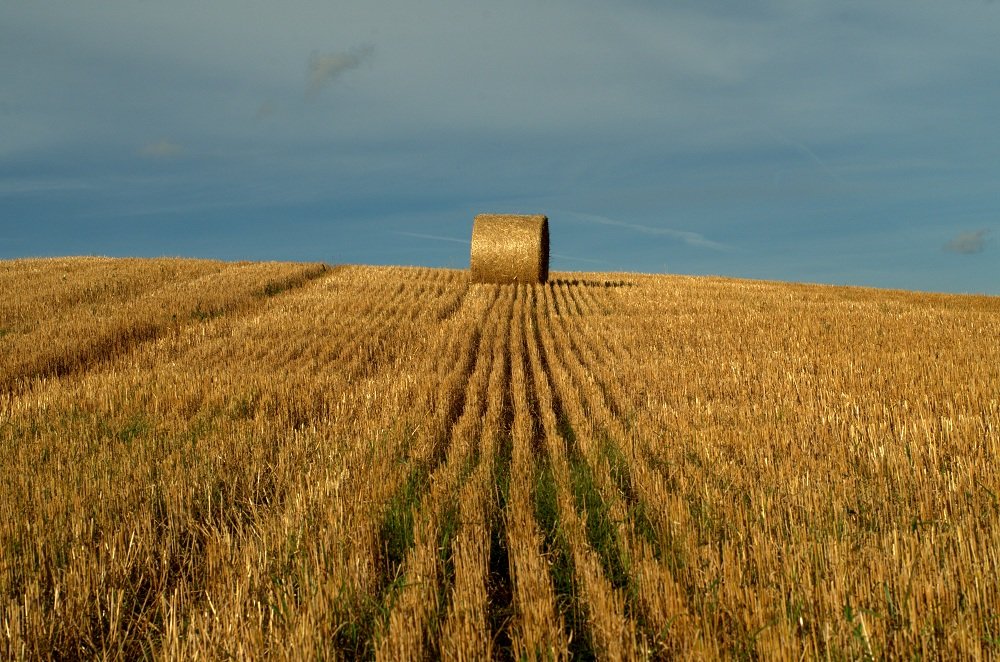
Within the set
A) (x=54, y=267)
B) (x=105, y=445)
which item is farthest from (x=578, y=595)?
(x=54, y=267)

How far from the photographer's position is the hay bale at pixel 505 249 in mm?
24359

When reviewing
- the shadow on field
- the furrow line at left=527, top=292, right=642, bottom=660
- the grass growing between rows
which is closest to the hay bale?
the shadow on field

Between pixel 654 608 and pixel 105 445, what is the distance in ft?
17.8

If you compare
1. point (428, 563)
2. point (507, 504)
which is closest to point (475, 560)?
point (428, 563)

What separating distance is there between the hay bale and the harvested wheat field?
40.9ft

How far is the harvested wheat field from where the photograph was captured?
10.4ft

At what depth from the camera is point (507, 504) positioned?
4.83 meters

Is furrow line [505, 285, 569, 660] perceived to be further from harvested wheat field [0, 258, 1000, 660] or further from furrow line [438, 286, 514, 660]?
furrow line [438, 286, 514, 660]

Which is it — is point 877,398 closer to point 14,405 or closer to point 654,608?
point 654,608

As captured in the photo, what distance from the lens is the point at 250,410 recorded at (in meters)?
8.41

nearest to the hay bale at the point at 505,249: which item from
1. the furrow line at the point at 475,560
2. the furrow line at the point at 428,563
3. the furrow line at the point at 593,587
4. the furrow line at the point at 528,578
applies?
the furrow line at the point at 475,560

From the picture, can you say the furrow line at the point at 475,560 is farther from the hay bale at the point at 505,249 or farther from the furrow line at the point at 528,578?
the hay bale at the point at 505,249

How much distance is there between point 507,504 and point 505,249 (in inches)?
789

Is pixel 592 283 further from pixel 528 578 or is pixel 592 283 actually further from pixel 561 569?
pixel 528 578
